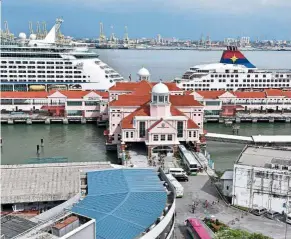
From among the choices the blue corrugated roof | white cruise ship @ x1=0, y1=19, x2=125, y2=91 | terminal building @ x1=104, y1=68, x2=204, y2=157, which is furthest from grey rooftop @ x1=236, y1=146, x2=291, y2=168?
white cruise ship @ x1=0, y1=19, x2=125, y2=91

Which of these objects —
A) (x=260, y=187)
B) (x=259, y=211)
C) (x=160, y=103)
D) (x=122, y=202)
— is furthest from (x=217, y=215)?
(x=160, y=103)

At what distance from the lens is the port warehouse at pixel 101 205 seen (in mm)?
12797

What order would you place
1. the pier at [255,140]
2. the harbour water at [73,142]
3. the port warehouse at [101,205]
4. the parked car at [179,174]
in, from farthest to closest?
the pier at [255,140]
the harbour water at [73,142]
the parked car at [179,174]
the port warehouse at [101,205]

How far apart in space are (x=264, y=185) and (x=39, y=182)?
1062 centimetres

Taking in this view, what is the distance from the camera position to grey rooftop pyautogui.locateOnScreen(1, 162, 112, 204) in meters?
17.3

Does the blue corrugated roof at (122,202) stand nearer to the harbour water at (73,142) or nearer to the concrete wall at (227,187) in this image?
the concrete wall at (227,187)

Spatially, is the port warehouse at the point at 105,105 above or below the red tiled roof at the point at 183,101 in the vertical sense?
below

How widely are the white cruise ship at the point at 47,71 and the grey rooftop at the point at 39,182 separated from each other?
1322 inches

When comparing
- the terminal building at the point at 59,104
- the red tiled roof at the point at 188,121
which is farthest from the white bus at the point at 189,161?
the terminal building at the point at 59,104

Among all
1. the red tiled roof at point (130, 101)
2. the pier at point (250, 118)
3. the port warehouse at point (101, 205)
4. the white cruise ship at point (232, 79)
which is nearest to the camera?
the port warehouse at point (101, 205)

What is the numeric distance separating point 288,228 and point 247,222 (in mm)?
1782

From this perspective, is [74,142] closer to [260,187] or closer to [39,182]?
[39,182]

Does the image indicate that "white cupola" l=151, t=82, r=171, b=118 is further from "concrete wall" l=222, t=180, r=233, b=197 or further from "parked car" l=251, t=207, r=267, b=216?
"parked car" l=251, t=207, r=267, b=216

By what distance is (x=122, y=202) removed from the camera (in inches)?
635
